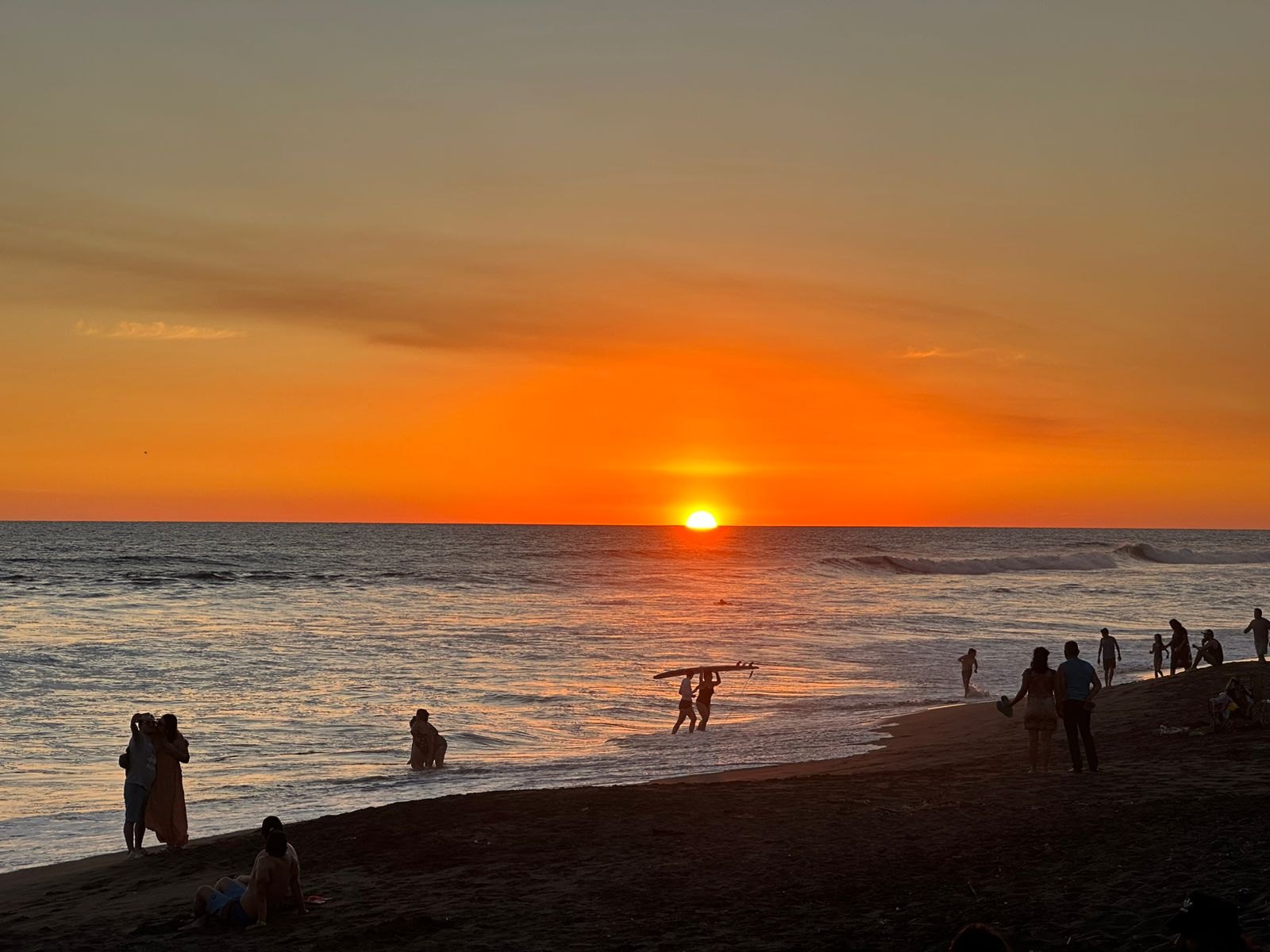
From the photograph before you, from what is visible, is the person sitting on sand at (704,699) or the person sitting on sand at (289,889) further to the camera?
the person sitting on sand at (704,699)

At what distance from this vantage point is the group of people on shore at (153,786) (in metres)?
12.8

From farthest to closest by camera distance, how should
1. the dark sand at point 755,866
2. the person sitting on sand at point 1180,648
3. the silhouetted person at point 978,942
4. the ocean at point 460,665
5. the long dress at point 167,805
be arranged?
the person sitting on sand at point 1180,648
the ocean at point 460,665
the long dress at point 167,805
the dark sand at point 755,866
the silhouetted person at point 978,942

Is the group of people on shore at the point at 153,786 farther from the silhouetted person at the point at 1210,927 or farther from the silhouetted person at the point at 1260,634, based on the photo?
the silhouetted person at the point at 1260,634

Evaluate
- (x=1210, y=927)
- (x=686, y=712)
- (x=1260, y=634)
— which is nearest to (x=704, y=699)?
(x=686, y=712)

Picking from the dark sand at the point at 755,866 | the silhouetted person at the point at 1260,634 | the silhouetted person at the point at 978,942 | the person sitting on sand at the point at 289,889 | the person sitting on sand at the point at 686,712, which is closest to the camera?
→ the silhouetted person at the point at 978,942

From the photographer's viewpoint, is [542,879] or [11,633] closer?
[542,879]

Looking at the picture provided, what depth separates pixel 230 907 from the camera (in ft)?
31.4

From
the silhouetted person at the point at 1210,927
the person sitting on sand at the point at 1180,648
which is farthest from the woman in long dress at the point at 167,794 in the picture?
the person sitting on sand at the point at 1180,648

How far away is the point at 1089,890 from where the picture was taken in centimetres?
864

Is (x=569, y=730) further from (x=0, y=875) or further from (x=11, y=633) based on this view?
(x=11, y=633)

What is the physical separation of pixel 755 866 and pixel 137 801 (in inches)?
285

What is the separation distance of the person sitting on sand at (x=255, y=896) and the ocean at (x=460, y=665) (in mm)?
5042

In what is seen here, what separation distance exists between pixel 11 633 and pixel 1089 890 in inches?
1673

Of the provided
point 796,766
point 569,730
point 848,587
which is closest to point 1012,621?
point 848,587
